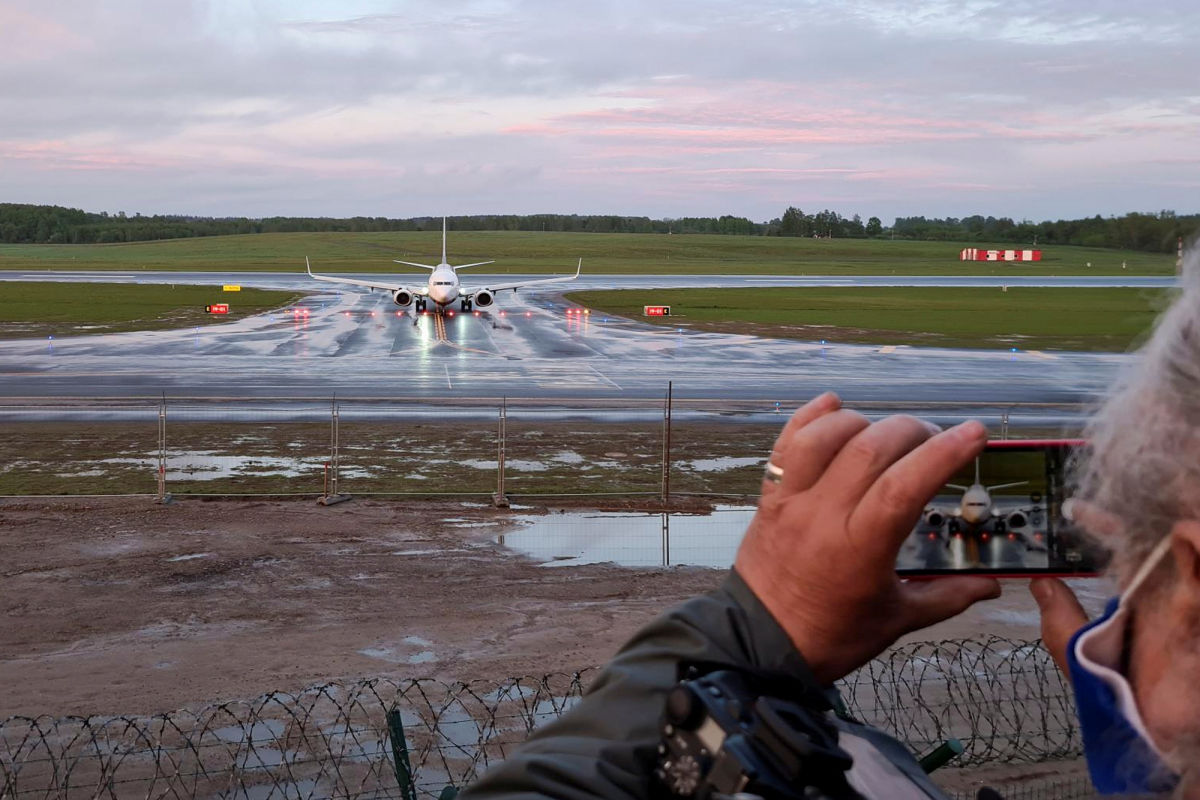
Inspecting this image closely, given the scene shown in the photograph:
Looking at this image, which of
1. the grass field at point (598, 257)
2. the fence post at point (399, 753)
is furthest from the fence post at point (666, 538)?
the grass field at point (598, 257)

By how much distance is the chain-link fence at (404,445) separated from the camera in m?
21.9

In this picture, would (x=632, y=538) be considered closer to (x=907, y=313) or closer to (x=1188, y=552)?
(x=1188, y=552)

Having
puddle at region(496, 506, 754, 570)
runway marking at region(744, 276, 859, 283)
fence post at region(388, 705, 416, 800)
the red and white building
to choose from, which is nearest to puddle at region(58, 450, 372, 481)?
puddle at region(496, 506, 754, 570)

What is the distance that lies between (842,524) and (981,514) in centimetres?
76

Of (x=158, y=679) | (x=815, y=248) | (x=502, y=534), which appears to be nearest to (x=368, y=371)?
(x=502, y=534)

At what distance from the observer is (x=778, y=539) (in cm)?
175

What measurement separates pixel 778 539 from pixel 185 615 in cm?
1406

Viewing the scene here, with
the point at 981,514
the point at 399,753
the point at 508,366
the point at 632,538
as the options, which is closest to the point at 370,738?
the point at 399,753

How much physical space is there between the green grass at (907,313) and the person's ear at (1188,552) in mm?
41643

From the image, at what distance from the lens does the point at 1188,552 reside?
1.37 metres

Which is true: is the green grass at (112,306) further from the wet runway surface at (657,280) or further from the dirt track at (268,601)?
the dirt track at (268,601)

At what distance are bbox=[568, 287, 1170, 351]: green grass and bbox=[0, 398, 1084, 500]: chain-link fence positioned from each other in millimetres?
19061

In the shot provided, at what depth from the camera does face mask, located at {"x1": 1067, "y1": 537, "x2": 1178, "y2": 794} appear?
4.52ft

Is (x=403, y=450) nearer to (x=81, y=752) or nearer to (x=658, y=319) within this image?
(x=81, y=752)
